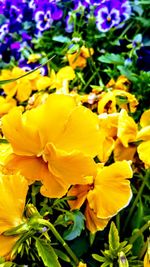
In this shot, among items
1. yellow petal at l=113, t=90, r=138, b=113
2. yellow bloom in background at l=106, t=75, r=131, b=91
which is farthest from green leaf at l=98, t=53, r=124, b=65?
yellow petal at l=113, t=90, r=138, b=113

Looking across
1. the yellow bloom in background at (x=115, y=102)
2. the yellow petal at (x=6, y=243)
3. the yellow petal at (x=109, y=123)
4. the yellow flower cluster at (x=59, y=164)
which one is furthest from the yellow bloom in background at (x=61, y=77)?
the yellow petal at (x=6, y=243)

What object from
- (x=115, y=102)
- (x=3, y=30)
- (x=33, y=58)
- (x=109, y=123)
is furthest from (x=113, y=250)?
→ (x=3, y=30)

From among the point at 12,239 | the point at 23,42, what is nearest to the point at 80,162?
the point at 12,239

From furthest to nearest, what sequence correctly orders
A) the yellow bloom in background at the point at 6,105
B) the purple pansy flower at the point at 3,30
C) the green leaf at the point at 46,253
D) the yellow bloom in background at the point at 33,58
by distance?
the purple pansy flower at the point at 3,30
the yellow bloom in background at the point at 33,58
the yellow bloom in background at the point at 6,105
the green leaf at the point at 46,253

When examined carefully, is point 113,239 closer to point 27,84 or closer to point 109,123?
point 109,123

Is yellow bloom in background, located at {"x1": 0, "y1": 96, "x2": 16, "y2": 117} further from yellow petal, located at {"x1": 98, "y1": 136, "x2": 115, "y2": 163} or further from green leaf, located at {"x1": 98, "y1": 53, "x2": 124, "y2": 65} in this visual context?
yellow petal, located at {"x1": 98, "y1": 136, "x2": 115, "y2": 163}

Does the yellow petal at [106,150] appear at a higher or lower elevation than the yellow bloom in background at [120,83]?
higher

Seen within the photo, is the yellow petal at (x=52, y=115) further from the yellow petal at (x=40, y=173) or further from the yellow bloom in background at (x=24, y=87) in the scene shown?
the yellow bloom in background at (x=24, y=87)
